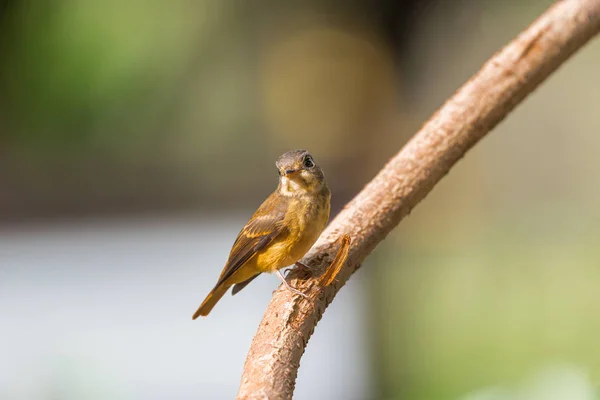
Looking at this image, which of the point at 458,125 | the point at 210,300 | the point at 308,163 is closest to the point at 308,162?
the point at 308,163

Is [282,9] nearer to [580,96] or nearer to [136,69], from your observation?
[136,69]

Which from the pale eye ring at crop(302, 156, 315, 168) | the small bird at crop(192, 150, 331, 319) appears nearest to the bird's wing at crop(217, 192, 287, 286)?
the small bird at crop(192, 150, 331, 319)

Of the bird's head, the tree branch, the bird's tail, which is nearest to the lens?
the tree branch

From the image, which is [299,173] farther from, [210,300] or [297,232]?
[210,300]

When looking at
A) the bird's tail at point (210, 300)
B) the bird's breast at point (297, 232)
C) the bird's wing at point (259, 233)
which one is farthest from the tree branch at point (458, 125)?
the bird's tail at point (210, 300)

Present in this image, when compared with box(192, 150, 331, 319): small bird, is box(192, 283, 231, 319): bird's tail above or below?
below

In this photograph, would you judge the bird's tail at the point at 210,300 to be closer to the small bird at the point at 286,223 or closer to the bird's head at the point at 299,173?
the small bird at the point at 286,223

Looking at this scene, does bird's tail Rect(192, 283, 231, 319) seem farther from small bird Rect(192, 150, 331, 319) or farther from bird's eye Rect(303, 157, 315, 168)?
bird's eye Rect(303, 157, 315, 168)

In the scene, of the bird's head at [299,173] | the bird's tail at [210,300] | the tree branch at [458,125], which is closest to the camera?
the tree branch at [458,125]
